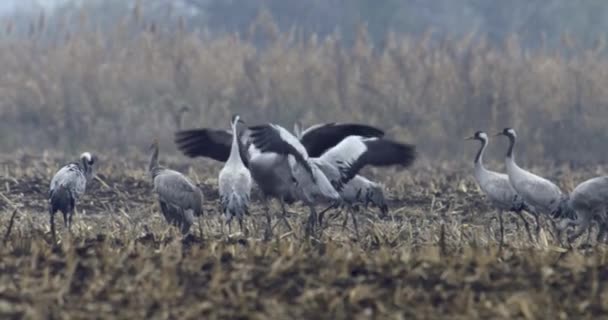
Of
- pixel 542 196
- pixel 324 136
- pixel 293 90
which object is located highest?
pixel 293 90

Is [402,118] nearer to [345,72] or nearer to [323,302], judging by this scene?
[345,72]

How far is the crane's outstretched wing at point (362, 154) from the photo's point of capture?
31.5ft

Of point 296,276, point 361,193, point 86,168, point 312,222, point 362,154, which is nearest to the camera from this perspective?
point 296,276

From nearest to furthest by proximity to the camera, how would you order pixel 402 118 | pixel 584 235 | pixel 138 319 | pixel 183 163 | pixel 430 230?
pixel 138 319, pixel 430 230, pixel 584 235, pixel 183 163, pixel 402 118

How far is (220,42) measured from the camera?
54.6 ft

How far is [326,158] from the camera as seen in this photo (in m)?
9.62

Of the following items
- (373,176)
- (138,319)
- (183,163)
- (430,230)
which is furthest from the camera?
(183,163)

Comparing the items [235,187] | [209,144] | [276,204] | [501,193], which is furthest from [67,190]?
[501,193]

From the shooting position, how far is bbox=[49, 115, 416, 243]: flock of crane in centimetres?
902

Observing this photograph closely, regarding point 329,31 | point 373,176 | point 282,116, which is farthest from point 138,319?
point 329,31

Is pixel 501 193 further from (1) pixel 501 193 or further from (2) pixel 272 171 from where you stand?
(2) pixel 272 171

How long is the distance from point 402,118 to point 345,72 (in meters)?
0.85

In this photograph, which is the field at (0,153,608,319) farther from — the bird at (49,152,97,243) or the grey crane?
the grey crane

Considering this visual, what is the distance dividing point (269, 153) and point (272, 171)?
134 mm
